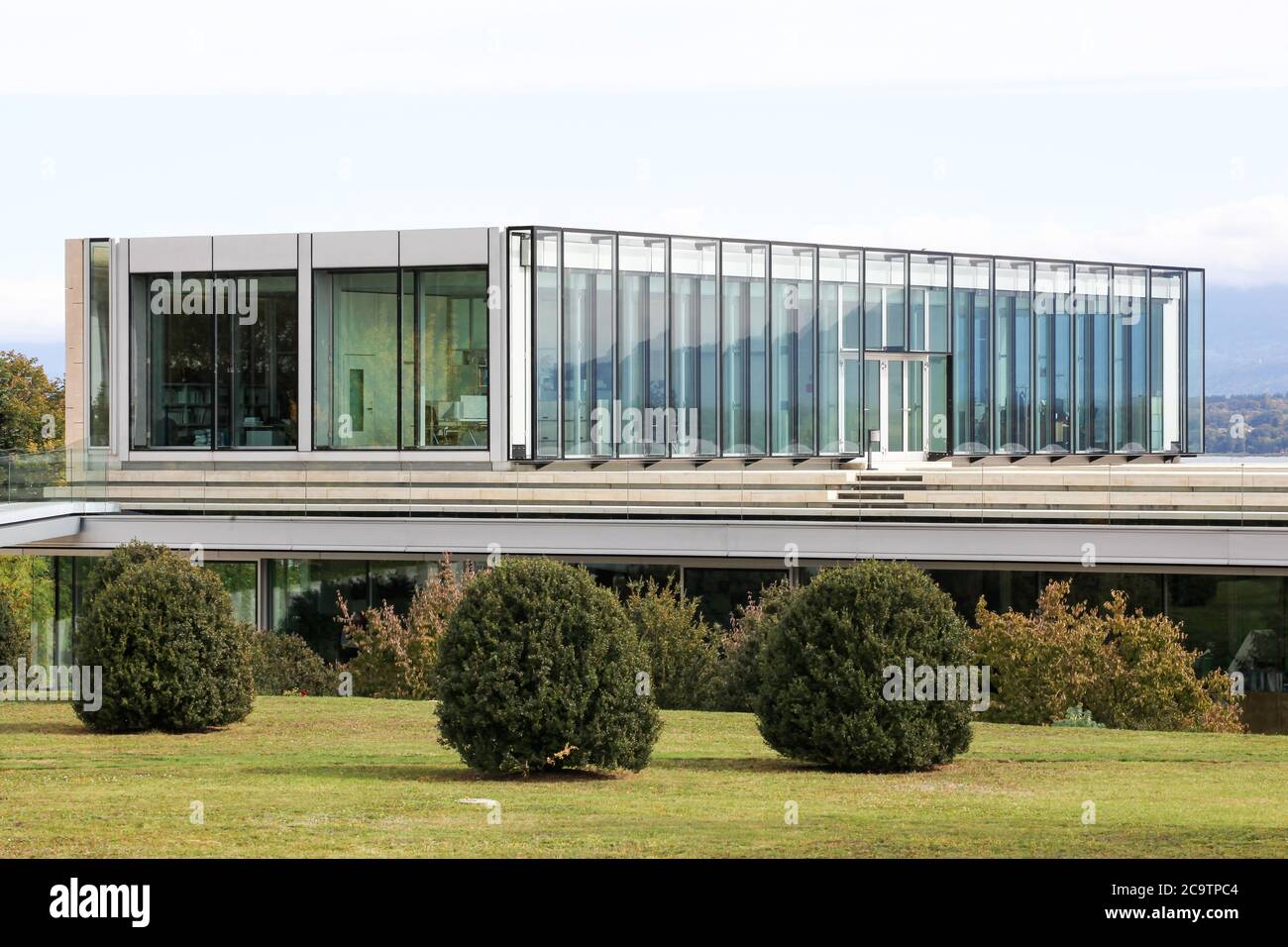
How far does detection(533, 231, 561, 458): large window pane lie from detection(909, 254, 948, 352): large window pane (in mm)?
11984

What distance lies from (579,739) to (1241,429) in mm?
41477

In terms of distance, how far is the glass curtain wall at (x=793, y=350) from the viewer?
41.7m

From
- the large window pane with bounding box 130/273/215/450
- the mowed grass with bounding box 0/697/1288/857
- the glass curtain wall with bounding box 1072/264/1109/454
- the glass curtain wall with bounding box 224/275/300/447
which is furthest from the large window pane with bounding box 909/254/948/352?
the mowed grass with bounding box 0/697/1288/857

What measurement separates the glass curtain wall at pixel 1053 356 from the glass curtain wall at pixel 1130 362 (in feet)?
6.65

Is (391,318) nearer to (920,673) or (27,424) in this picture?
(920,673)

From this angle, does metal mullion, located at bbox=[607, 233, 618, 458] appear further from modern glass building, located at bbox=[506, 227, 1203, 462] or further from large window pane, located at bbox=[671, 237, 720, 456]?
large window pane, located at bbox=[671, 237, 720, 456]

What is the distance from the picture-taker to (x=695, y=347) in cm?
3994

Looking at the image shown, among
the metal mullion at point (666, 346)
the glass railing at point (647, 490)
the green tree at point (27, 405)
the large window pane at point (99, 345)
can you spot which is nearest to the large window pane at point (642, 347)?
the metal mullion at point (666, 346)

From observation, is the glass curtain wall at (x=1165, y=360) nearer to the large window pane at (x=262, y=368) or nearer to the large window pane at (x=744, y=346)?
the large window pane at (x=744, y=346)

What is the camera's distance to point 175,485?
35031mm

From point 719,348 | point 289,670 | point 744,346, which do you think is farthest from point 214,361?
point 744,346

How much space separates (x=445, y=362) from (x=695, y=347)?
6565 mm
